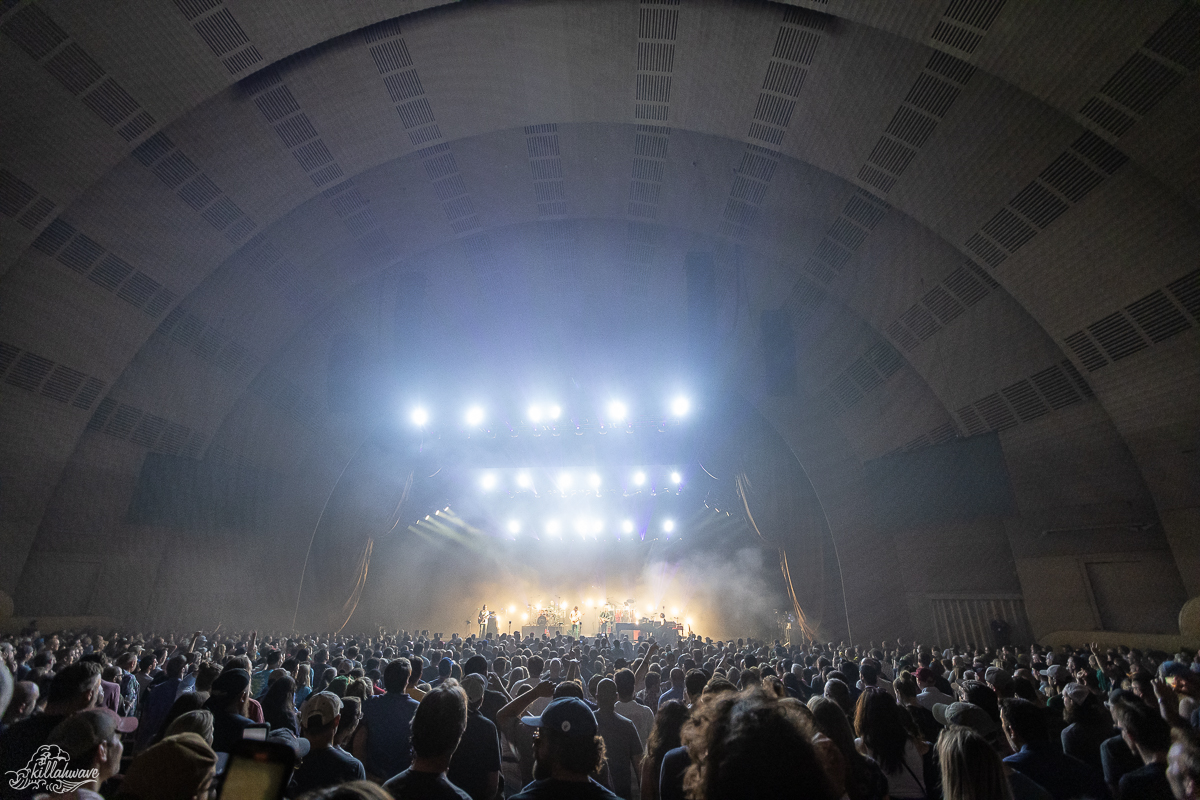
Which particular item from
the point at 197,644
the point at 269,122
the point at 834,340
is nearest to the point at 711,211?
the point at 834,340

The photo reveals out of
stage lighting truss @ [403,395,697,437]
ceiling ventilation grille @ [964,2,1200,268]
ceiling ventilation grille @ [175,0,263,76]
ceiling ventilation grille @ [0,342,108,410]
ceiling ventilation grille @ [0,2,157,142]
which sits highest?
ceiling ventilation grille @ [175,0,263,76]

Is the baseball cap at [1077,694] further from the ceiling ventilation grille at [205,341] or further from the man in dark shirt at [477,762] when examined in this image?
the ceiling ventilation grille at [205,341]

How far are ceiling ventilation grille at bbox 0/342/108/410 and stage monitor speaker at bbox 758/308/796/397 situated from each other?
63.4 ft

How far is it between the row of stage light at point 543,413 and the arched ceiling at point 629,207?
305 cm

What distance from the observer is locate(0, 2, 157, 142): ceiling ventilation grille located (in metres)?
9.27

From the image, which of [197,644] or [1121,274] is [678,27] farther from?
[197,644]

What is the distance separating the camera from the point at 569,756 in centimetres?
209

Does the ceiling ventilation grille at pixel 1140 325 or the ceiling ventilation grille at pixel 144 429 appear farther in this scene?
the ceiling ventilation grille at pixel 144 429

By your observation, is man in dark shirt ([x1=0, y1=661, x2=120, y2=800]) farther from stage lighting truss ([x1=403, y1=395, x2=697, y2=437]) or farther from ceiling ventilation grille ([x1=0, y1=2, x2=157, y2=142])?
stage lighting truss ([x1=403, y1=395, x2=697, y2=437])

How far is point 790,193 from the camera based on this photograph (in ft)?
47.1

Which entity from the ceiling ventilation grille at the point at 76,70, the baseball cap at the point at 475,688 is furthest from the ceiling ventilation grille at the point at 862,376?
the ceiling ventilation grille at the point at 76,70

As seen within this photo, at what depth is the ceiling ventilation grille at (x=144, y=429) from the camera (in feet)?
48.0

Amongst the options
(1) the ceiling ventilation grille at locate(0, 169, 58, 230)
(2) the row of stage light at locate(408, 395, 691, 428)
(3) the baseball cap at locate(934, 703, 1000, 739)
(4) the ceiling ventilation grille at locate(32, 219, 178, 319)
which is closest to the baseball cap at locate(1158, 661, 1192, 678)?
(3) the baseball cap at locate(934, 703, 1000, 739)

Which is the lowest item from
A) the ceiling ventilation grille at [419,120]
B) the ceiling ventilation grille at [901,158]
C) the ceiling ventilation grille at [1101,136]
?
the ceiling ventilation grille at [1101,136]
